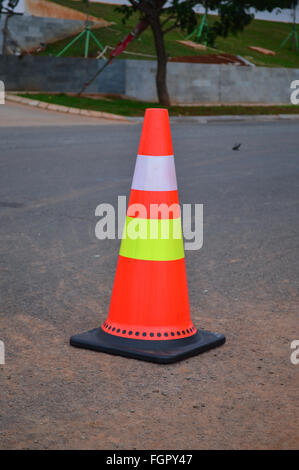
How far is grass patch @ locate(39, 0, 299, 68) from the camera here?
151ft

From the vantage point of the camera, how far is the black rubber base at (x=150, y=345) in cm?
383

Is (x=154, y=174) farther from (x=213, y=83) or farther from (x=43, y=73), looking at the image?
(x=213, y=83)

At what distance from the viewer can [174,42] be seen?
53.3m

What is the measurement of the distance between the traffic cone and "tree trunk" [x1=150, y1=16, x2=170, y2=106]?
23.8m

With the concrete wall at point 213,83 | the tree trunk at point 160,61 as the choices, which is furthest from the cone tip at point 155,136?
the concrete wall at point 213,83

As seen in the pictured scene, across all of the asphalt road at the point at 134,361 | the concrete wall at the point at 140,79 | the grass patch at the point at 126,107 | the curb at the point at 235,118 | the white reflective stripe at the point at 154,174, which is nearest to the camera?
the asphalt road at the point at 134,361

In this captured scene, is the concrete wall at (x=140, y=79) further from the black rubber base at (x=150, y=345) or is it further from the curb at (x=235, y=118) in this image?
the black rubber base at (x=150, y=345)

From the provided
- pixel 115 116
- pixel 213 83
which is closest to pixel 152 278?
pixel 115 116

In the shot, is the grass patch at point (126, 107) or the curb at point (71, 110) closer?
the curb at point (71, 110)

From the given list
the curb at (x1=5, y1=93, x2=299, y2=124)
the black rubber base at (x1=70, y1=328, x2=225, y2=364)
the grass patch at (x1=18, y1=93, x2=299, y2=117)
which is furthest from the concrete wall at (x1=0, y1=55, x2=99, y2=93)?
the black rubber base at (x1=70, y1=328, x2=225, y2=364)

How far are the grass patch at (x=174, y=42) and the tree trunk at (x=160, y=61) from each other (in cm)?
1016

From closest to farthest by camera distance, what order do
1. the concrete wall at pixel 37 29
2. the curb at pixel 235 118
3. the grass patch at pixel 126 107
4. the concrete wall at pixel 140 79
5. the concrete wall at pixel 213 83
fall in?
the curb at pixel 235 118 → the grass patch at pixel 126 107 → the concrete wall at pixel 140 79 → the concrete wall at pixel 213 83 → the concrete wall at pixel 37 29

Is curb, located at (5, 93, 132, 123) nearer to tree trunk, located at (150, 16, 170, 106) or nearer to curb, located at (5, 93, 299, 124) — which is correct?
curb, located at (5, 93, 299, 124)
